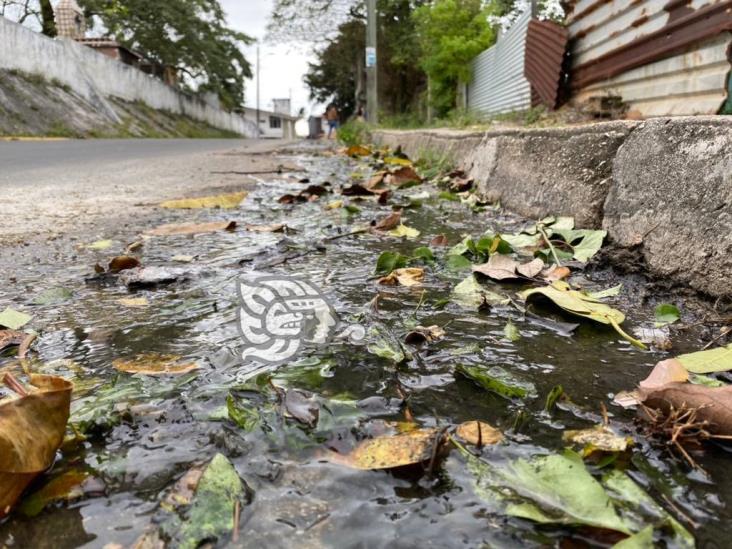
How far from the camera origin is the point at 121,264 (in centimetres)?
158

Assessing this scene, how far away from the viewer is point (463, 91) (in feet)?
41.8

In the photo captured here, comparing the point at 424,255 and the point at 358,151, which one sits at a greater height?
the point at 358,151

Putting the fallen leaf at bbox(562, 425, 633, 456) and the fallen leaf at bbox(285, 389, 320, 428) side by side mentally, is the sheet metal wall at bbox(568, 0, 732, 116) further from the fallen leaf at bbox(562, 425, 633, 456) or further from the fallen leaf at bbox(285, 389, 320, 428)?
the fallen leaf at bbox(285, 389, 320, 428)

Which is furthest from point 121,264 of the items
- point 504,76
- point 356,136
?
point 356,136

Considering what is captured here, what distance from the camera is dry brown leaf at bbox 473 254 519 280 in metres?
1.47

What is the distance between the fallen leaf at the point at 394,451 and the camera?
26.2 inches

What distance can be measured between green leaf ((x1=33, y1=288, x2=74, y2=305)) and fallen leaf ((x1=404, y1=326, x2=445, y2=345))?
829mm

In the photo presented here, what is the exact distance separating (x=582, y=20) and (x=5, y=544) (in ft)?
19.5

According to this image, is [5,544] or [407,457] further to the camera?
[407,457]

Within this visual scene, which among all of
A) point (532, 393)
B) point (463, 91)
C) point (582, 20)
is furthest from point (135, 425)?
point (463, 91)

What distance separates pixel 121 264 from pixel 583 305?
119cm

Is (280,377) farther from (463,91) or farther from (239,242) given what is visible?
(463,91)

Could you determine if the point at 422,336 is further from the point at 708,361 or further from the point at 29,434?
the point at 29,434

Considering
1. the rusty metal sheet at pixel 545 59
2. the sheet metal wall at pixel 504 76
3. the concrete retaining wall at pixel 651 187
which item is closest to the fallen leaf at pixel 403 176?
the concrete retaining wall at pixel 651 187
